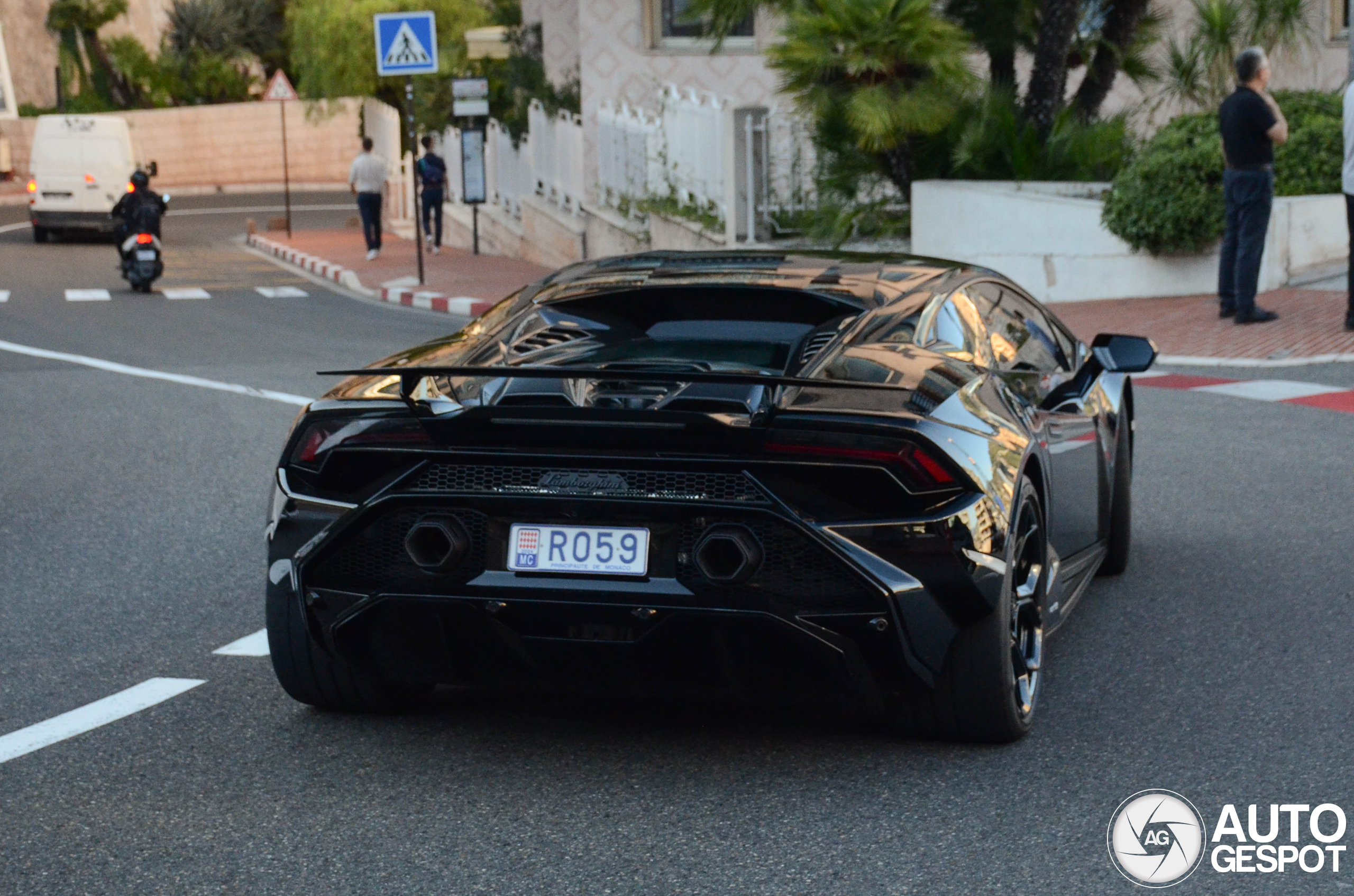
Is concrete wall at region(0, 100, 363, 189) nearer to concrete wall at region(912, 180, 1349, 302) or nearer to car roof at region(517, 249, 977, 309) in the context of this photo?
concrete wall at region(912, 180, 1349, 302)

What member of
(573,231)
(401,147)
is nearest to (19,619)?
(573,231)

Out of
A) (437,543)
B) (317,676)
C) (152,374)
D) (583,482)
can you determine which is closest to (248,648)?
(317,676)

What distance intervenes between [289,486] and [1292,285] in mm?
12634

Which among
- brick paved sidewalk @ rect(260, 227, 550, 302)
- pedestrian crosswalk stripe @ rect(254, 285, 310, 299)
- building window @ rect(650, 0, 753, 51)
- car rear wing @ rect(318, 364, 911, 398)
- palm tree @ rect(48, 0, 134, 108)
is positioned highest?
palm tree @ rect(48, 0, 134, 108)

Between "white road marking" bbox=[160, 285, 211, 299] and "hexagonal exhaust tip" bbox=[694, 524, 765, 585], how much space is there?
18611 mm

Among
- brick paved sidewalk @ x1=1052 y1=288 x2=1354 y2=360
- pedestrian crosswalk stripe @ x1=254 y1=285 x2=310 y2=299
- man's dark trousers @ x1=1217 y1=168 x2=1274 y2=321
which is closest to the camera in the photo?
brick paved sidewalk @ x1=1052 y1=288 x2=1354 y2=360

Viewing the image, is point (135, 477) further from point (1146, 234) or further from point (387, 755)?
point (1146, 234)

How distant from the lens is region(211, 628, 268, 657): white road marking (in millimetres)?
5672

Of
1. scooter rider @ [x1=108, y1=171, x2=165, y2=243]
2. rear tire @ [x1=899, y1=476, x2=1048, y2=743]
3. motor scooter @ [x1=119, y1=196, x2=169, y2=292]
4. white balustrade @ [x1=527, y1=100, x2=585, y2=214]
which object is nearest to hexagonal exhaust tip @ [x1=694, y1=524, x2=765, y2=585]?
rear tire @ [x1=899, y1=476, x2=1048, y2=743]

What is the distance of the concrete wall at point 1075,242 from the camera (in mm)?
15367

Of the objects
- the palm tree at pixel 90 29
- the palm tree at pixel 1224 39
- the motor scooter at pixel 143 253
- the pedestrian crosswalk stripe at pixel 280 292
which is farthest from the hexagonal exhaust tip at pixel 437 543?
the palm tree at pixel 90 29

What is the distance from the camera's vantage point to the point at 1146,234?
15414mm

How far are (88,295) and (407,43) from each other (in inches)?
210

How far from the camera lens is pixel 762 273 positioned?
202 inches
